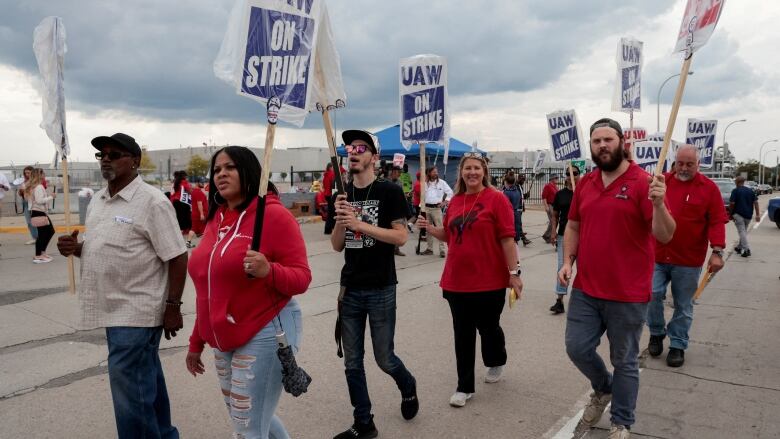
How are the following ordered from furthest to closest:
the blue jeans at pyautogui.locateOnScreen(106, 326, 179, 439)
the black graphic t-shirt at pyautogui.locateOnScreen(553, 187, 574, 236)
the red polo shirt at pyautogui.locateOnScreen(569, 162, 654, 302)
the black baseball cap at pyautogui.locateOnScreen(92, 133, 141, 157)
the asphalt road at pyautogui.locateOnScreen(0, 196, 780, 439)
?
1. the black graphic t-shirt at pyautogui.locateOnScreen(553, 187, 574, 236)
2. the asphalt road at pyautogui.locateOnScreen(0, 196, 780, 439)
3. the red polo shirt at pyautogui.locateOnScreen(569, 162, 654, 302)
4. the black baseball cap at pyautogui.locateOnScreen(92, 133, 141, 157)
5. the blue jeans at pyautogui.locateOnScreen(106, 326, 179, 439)

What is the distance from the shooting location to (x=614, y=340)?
11.4 feet

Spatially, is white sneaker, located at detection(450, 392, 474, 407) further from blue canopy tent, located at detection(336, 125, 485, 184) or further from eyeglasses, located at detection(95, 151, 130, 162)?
blue canopy tent, located at detection(336, 125, 485, 184)

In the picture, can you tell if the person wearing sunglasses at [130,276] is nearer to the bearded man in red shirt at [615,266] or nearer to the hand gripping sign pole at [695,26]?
the bearded man in red shirt at [615,266]

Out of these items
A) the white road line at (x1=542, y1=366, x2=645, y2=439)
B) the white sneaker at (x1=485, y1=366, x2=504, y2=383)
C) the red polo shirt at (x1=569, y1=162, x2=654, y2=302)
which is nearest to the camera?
the red polo shirt at (x1=569, y1=162, x2=654, y2=302)

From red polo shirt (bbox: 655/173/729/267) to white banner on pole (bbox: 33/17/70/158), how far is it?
17.6 feet

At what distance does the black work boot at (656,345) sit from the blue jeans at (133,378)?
13.8 ft

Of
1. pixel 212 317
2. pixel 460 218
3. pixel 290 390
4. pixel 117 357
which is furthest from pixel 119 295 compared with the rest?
pixel 460 218

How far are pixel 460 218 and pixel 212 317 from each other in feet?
7.34

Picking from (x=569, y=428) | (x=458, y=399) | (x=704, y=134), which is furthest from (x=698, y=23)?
(x=704, y=134)

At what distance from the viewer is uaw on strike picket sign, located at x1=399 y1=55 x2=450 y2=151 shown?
6.38 metres

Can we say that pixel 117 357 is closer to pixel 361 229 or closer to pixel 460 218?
pixel 361 229

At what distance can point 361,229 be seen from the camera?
3281 mm

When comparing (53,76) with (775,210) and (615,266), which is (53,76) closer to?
(615,266)

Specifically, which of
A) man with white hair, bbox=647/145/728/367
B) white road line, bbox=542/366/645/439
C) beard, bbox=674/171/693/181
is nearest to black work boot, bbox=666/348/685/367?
man with white hair, bbox=647/145/728/367
